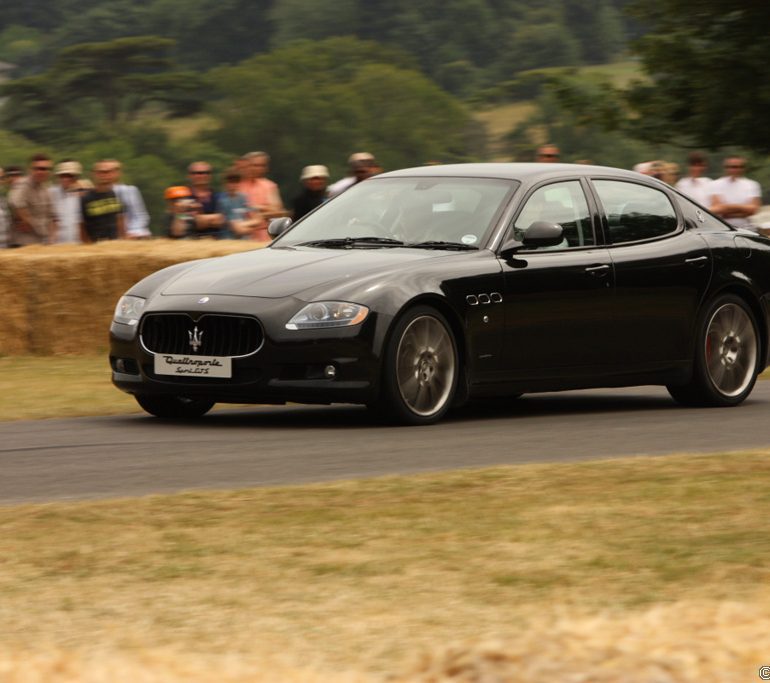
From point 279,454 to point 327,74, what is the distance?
104593mm

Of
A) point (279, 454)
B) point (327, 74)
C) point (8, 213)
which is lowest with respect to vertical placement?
point (279, 454)

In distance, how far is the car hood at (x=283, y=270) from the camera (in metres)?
10.4

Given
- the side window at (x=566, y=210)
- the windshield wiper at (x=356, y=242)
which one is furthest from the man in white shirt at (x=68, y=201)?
the side window at (x=566, y=210)

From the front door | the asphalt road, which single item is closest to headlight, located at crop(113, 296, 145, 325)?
the asphalt road

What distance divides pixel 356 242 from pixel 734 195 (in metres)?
8.04

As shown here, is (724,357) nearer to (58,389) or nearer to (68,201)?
(58,389)

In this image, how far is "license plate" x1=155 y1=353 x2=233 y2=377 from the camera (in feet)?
33.9

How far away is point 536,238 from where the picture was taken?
11.0 metres

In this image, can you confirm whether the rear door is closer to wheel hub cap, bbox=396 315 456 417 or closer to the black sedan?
the black sedan

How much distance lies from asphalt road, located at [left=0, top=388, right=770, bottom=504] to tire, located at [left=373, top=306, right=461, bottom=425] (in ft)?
0.47

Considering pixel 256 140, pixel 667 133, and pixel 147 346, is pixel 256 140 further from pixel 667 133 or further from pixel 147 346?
pixel 147 346

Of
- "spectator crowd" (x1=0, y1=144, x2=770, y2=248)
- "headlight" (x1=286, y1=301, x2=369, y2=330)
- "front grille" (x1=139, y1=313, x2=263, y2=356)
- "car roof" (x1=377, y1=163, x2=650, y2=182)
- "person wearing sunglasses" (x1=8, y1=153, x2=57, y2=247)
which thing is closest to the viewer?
"headlight" (x1=286, y1=301, x2=369, y2=330)

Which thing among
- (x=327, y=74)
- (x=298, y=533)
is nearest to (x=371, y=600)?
(x=298, y=533)

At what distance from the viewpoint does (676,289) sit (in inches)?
477
